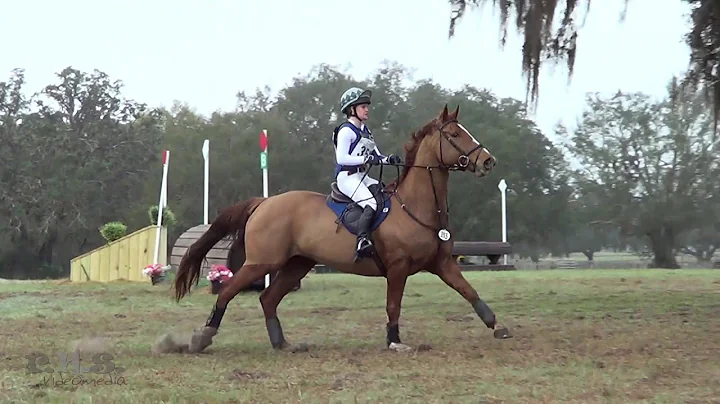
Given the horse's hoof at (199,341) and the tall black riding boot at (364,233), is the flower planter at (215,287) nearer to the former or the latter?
the horse's hoof at (199,341)

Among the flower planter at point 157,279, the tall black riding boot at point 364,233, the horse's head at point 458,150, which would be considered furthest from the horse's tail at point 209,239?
the flower planter at point 157,279

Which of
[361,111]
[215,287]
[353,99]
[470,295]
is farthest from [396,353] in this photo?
[215,287]

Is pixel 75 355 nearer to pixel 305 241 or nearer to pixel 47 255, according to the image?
pixel 305 241

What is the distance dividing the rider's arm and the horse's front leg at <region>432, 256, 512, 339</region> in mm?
1062

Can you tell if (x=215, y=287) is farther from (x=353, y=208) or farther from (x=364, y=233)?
(x=364, y=233)

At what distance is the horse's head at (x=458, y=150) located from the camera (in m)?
6.51

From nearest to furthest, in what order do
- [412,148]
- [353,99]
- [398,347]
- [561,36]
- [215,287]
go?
1. [398,347]
2. [353,99]
3. [412,148]
4. [561,36]
5. [215,287]

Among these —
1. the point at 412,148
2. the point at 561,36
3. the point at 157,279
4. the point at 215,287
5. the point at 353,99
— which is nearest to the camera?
the point at 353,99

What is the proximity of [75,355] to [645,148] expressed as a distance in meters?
40.9

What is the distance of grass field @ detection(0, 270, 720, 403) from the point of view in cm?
449

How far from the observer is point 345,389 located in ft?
15.2

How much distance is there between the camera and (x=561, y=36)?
9289 millimetres

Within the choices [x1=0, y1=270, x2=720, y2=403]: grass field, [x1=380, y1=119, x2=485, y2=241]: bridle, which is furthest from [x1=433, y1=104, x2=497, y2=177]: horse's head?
[x1=0, y1=270, x2=720, y2=403]: grass field

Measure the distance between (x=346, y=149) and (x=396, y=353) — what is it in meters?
1.63
